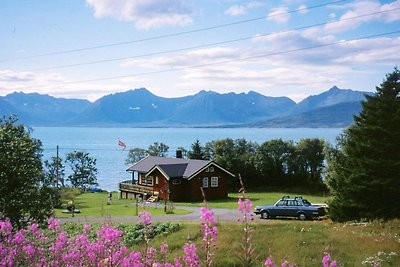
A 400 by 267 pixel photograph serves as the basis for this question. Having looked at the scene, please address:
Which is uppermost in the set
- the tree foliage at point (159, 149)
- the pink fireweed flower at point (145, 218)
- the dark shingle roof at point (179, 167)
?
the tree foliage at point (159, 149)

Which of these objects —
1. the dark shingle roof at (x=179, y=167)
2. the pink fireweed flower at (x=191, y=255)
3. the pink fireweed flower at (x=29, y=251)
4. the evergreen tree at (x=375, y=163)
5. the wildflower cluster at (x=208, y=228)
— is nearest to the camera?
the wildflower cluster at (x=208, y=228)

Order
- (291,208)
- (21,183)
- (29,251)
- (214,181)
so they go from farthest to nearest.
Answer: (214,181)
(291,208)
(21,183)
(29,251)

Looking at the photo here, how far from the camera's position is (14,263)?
4867 millimetres

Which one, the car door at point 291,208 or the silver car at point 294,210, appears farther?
the car door at point 291,208

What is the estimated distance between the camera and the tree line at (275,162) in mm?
69062

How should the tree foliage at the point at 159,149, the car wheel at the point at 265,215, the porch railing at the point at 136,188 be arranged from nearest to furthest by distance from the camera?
the car wheel at the point at 265,215 → the porch railing at the point at 136,188 → the tree foliage at the point at 159,149

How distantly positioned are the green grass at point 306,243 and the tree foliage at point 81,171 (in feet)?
240

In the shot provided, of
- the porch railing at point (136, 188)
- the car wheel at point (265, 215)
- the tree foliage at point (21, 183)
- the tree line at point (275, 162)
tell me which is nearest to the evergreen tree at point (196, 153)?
the tree line at point (275, 162)

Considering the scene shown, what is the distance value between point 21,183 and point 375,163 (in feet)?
58.2

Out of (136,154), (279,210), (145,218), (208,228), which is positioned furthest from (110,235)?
(136,154)

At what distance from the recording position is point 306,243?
17156 mm

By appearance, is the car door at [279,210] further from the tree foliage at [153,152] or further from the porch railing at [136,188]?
the tree foliage at [153,152]

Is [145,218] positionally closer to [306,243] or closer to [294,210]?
[306,243]

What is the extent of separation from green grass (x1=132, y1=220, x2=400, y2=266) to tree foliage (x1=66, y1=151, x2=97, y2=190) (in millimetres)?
73080
